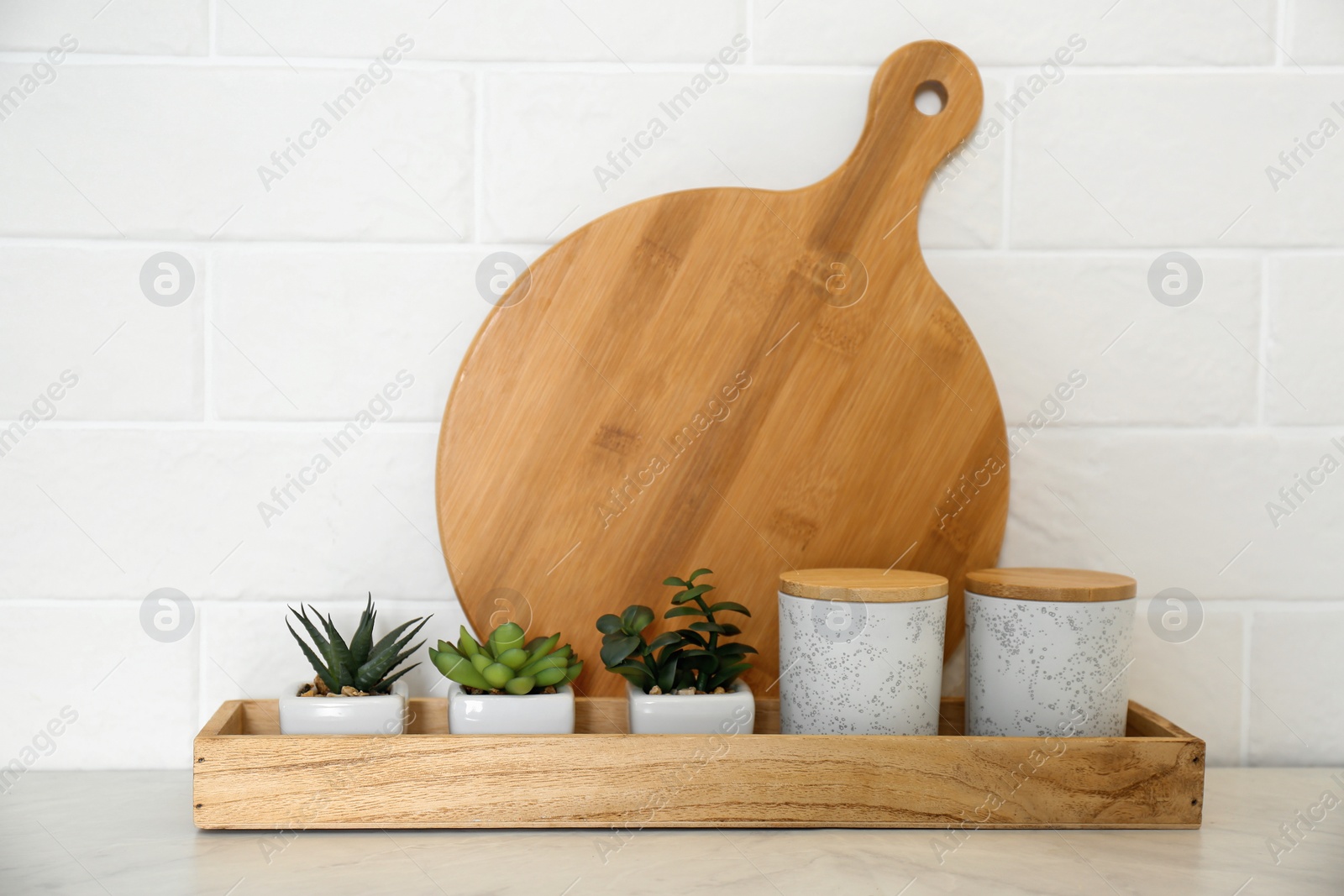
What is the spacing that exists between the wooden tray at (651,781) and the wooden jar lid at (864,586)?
102 millimetres

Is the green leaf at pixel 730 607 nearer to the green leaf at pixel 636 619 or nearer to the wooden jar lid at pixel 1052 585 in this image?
the green leaf at pixel 636 619

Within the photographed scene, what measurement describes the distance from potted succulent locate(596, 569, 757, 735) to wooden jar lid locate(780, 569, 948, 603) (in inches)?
2.8

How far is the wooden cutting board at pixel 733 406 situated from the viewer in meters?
0.78

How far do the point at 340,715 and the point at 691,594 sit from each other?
0.29 meters

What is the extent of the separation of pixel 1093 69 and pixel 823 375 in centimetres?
38

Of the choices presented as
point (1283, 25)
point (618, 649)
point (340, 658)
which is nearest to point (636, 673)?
point (618, 649)

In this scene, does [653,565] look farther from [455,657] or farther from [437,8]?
[437,8]

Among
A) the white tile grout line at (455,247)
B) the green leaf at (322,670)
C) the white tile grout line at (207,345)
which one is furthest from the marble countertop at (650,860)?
the white tile grout line at (455,247)

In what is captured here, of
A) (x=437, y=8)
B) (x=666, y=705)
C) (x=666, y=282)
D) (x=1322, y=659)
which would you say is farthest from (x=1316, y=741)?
(x=437, y=8)

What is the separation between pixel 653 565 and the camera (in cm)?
78

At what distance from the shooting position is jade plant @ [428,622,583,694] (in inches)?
27.3

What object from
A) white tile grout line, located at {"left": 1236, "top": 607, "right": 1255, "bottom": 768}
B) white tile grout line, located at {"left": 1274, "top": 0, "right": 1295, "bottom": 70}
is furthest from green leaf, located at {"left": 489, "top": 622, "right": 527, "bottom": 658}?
white tile grout line, located at {"left": 1274, "top": 0, "right": 1295, "bottom": 70}

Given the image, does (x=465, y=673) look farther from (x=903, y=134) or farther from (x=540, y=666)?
(x=903, y=134)

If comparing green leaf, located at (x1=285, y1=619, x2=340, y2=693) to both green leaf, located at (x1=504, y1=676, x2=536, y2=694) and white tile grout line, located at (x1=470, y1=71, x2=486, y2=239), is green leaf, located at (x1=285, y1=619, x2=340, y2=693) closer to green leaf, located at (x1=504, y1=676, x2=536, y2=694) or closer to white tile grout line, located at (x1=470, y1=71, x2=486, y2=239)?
green leaf, located at (x1=504, y1=676, x2=536, y2=694)
